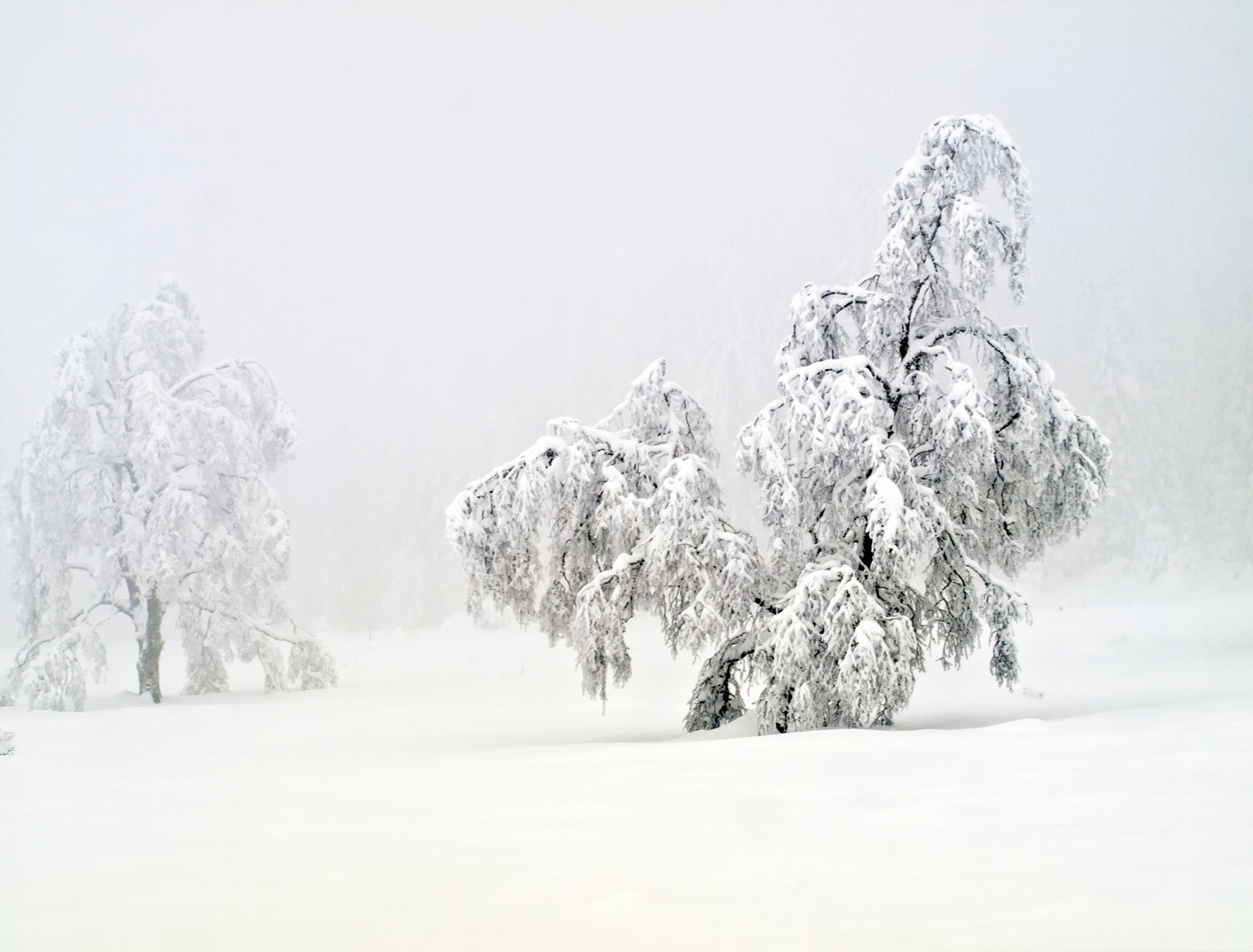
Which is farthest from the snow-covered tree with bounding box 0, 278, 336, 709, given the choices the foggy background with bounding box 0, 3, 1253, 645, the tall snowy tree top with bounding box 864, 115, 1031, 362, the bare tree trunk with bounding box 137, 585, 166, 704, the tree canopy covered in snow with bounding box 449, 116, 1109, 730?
the tall snowy tree top with bounding box 864, 115, 1031, 362

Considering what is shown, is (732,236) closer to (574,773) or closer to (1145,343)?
(1145,343)

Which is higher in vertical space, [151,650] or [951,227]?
[951,227]

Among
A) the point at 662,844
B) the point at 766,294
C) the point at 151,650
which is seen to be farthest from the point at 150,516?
the point at 766,294

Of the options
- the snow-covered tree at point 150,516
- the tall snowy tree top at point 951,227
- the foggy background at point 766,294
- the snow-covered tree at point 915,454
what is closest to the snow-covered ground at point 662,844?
the snow-covered tree at point 915,454

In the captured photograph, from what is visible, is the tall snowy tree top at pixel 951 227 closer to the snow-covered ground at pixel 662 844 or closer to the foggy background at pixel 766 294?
the snow-covered ground at pixel 662 844

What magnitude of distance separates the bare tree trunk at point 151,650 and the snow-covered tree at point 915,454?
48.1ft

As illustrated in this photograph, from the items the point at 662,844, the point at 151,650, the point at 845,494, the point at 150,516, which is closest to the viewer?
the point at 662,844

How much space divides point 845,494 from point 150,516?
49.9 feet

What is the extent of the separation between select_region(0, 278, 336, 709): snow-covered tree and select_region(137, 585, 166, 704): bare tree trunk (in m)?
0.04

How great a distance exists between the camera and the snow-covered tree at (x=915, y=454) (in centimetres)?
923

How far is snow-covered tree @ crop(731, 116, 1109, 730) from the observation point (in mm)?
9227

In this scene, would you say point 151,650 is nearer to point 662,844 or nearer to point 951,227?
point 951,227

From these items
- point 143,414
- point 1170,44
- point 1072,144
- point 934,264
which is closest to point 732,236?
point 1072,144

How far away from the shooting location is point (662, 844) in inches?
161
